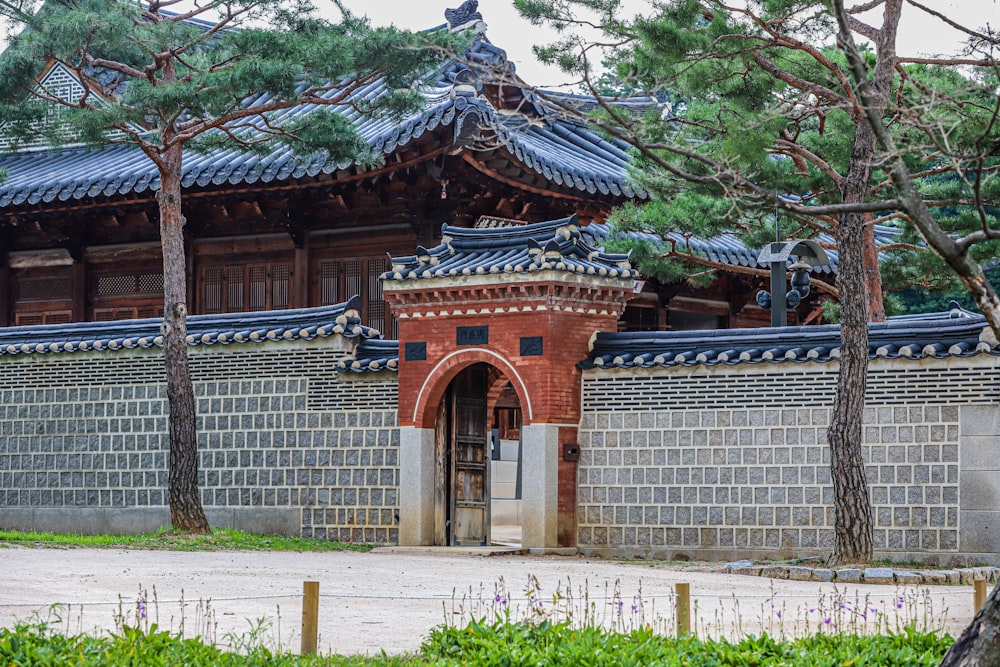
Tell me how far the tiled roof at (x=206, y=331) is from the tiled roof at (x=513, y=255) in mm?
987

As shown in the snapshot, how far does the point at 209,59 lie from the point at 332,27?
1.46m

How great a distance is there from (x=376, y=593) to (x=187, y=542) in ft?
17.7

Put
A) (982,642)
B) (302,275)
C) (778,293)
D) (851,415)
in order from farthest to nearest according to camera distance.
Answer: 1. (302,275)
2. (778,293)
3. (851,415)
4. (982,642)

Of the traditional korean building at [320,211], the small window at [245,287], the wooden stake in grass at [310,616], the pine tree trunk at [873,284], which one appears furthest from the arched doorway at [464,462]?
the wooden stake in grass at [310,616]

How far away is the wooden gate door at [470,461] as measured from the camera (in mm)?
17625

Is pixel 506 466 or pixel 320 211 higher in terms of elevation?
pixel 320 211

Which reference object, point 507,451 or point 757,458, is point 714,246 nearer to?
point 757,458

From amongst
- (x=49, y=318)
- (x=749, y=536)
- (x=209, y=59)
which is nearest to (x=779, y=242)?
(x=749, y=536)

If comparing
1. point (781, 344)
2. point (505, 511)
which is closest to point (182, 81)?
point (781, 344)

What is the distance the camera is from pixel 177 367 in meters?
17.1

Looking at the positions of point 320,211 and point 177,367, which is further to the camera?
point 320,211

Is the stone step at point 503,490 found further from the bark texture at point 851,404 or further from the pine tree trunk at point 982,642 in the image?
the pine tree trunk at point 982,642

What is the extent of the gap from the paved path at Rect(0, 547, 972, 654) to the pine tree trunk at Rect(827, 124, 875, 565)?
99 cm

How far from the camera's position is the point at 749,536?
1584cm
